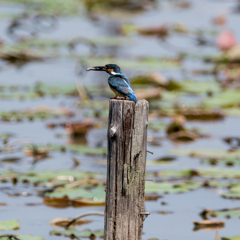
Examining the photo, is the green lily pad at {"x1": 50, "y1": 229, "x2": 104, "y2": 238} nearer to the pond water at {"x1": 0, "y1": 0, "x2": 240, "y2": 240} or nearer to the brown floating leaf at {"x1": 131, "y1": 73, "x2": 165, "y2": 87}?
the pond water at {"x1": 0, "y1": 0, "x2": 240, "y2": 240}

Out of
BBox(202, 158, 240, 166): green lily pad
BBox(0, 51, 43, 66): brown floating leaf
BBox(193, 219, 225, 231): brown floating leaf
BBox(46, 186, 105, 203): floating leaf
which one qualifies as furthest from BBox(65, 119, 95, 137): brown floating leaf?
BBox(0, 51, 43, 66): brown floating leaf

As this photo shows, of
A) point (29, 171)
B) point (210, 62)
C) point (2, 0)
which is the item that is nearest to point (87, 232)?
point (29, 171)

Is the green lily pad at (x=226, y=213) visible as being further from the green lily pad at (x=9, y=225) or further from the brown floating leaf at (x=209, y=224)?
the green lily pad at (x=9, y=225)

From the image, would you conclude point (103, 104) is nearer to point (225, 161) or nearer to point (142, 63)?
point (142, 63)

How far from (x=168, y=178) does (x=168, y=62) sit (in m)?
6.49

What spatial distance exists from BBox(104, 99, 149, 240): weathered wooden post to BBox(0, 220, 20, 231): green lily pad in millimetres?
1091

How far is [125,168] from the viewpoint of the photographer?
324 centimetres

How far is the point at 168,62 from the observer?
1190 centimetres

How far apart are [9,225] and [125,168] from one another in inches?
51.9

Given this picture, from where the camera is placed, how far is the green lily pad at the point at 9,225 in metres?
4.16

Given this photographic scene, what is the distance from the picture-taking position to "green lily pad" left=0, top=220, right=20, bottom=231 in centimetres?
416

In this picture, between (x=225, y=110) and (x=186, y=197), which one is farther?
(x=225, y=110)

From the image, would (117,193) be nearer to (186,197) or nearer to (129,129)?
(129,129)

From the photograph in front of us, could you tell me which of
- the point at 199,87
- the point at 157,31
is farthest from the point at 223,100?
the point at 157,31
